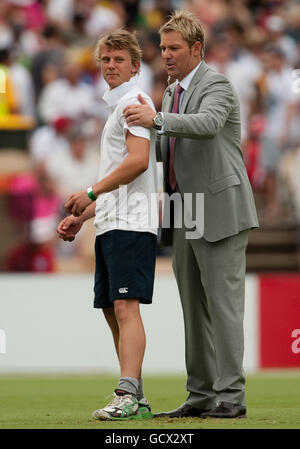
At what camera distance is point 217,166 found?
578cm

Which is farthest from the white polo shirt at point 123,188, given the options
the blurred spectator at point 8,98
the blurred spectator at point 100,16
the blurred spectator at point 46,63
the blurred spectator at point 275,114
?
the blurred spectator at point 100,16

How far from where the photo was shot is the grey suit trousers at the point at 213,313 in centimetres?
573

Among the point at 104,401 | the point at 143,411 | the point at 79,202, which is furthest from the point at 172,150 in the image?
the point at 104,401

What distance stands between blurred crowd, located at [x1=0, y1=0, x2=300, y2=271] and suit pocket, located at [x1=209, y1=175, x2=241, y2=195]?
16.2 ft

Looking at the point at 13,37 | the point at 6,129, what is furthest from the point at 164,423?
the point at 13,37

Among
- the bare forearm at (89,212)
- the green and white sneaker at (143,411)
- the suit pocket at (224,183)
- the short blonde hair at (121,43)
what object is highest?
the short blonde hair at (121,43)

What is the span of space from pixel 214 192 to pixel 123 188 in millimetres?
511

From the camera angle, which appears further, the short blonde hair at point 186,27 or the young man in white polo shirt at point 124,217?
the short blonde hair at point 186,27

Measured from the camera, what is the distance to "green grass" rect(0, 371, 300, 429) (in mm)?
5422

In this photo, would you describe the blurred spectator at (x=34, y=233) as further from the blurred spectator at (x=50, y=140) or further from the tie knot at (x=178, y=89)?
the tie knot at (x=178, y=89)

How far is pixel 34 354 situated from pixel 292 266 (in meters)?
2.88

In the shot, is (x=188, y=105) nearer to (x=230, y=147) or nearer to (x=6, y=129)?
(x=230, y=147)

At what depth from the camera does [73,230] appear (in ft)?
19.3

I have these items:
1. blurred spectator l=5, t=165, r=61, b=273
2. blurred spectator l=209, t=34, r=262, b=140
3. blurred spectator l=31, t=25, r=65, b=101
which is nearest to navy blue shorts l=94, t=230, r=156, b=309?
blurred spectator l=5, t=165, r=61, b=273
